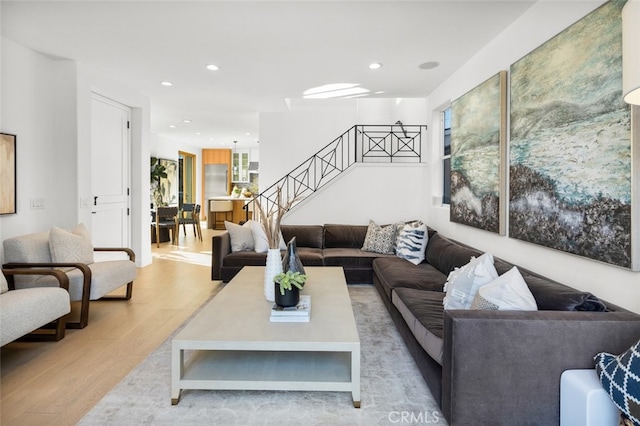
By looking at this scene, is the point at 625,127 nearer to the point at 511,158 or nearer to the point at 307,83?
the point at 511,158

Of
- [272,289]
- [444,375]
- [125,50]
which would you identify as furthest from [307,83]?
[444,375]

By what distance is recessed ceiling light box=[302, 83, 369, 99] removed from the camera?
5.28 m

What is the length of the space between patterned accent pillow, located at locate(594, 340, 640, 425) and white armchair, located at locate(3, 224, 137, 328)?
3740 millimetres

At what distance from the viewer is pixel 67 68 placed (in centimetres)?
438

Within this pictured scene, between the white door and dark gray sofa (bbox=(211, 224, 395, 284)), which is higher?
the white door

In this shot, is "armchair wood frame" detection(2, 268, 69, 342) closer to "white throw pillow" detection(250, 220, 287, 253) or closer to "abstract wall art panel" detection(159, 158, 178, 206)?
"white throw pillow" detection(250, 220, 287, 253)

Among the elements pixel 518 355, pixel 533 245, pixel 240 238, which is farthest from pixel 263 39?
pixel 518 355

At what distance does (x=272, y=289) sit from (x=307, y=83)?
3.31 meters

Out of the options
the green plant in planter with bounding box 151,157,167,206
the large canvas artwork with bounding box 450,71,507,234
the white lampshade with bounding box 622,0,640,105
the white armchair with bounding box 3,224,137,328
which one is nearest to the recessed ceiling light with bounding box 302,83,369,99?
the large canvas artwork with bounding box 450,71,507,234

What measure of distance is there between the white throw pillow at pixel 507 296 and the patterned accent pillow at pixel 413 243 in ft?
7.77

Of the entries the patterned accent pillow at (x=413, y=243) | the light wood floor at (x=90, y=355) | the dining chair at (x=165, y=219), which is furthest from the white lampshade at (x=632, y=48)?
the dining chair at (x=165, y=219)

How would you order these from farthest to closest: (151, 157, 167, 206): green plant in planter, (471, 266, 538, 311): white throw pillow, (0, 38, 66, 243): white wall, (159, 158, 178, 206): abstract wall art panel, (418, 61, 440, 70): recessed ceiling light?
(159, 158, 178, 206): abstract wall art panel < (151, 157, 167, 206): green plant in planter < (418, 61, 440, 70): recessed ceiling light < (0, 38, 66, 243): white wall < (471, 266, 538, 311): white throw pillow

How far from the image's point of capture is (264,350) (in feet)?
7.08

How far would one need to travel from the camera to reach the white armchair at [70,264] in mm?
3373
